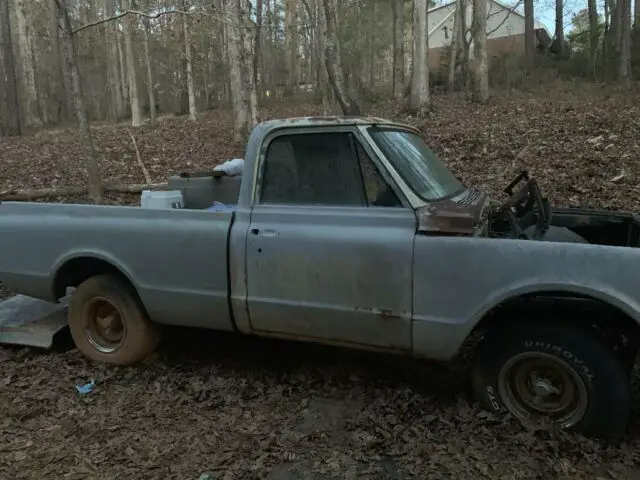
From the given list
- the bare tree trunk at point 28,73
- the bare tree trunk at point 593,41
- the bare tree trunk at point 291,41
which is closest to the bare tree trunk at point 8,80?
the bare tree trunk at point 28,73

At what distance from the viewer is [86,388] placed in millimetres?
4227

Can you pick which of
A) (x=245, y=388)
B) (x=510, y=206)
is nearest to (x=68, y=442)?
(x=245, y=388)

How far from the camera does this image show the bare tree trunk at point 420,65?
15.2 meters

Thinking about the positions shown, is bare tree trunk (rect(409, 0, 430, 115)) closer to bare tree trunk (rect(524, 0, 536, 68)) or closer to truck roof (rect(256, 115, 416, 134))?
bare tree trunk (rect(524, 0, 536, 68))

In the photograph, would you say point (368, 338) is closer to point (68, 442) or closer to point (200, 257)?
point (200, 257)

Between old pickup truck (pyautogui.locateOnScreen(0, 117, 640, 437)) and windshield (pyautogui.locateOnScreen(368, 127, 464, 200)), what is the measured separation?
15mm

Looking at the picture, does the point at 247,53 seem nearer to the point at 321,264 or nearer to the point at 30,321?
the point at 30,321

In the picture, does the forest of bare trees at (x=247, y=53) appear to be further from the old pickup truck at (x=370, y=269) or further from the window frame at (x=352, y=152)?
the window frame at (x=352, y=152)

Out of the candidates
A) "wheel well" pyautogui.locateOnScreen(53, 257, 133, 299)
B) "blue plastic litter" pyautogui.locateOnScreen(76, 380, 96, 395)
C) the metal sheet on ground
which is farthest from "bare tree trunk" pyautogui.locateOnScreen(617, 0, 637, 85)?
"blue plastic litter" pyautogui.locateOnScreen(76, 380, 96, 395)

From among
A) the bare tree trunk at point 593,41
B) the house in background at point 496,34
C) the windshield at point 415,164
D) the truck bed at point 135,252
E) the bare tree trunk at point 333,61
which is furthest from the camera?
the house in background at point 496,34

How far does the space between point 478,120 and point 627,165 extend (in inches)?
211

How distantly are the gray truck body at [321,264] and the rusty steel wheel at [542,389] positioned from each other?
35 centimetres

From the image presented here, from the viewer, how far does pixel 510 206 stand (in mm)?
4074

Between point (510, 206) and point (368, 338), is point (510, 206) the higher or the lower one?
the higher one
